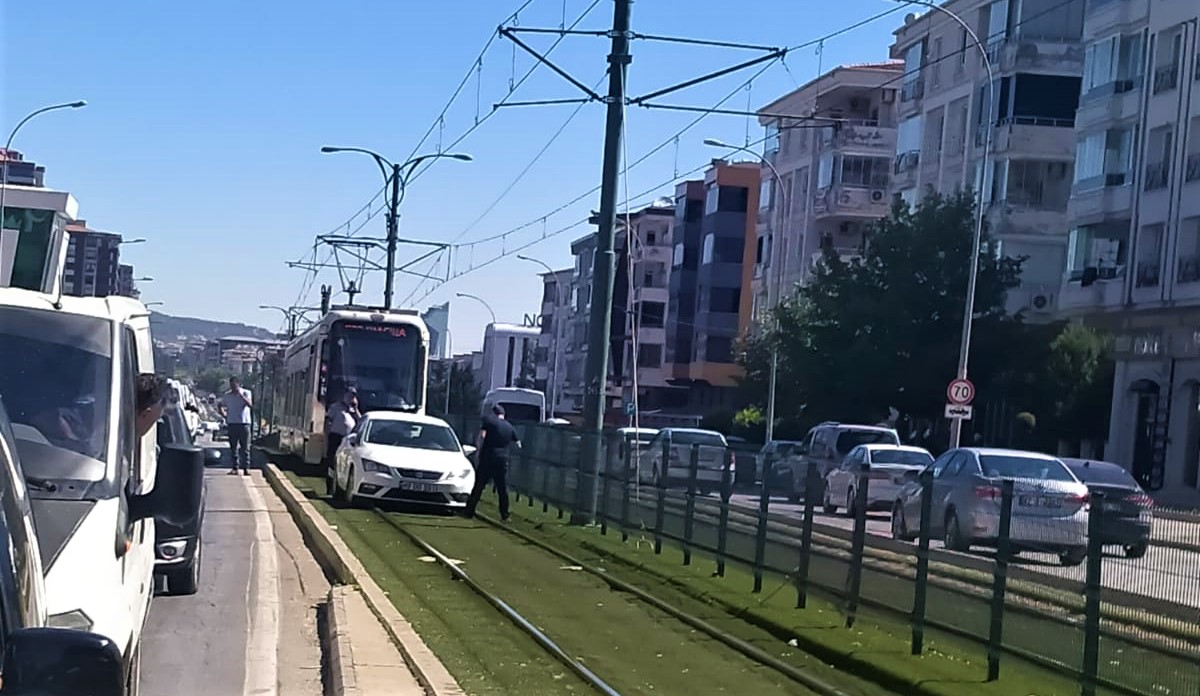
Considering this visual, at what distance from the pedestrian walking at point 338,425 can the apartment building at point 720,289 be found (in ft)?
182

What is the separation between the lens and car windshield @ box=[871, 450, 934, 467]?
32.8m

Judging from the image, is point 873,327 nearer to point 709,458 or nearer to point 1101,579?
point 709,458

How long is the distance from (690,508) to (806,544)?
4.25 metres

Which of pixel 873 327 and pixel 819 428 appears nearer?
pixel 819 428

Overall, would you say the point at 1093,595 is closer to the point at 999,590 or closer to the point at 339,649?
the point at 999,590

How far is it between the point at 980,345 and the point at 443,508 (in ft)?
91.4

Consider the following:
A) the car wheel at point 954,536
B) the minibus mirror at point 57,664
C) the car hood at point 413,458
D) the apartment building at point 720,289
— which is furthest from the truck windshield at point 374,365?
the apartment building at point 720,289

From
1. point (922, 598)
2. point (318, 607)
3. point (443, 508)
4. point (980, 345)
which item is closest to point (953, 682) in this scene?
point (922, 598)

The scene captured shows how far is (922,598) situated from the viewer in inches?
519

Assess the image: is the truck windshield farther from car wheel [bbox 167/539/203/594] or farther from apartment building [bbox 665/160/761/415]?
apartment building [bbox 665/160/761/415]

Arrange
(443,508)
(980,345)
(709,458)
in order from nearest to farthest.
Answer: (709,458), (443,508), (980,345)

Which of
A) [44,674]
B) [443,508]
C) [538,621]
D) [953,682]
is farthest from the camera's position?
[443,508]

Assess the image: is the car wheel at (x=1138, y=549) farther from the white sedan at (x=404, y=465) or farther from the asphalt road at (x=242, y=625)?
the white sedan at (x=404, y=465)

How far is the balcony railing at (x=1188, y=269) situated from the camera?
4466 centimetres
